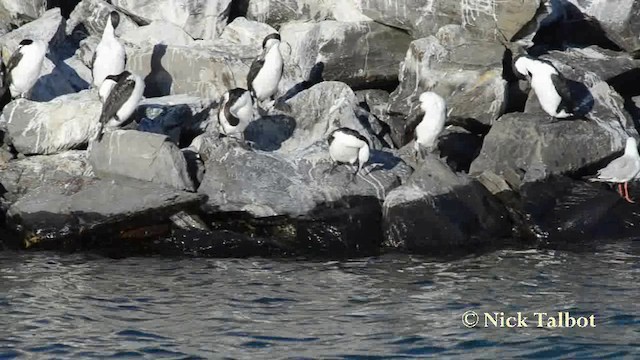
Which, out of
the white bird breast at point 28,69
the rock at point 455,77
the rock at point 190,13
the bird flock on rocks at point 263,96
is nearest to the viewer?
the bird flock on rocks at point 263,96

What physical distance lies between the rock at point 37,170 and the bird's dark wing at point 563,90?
22.0 feet

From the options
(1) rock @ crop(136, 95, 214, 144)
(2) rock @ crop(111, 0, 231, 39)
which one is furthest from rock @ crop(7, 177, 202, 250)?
(2) rock @ crop(111, 0, 231, 39)

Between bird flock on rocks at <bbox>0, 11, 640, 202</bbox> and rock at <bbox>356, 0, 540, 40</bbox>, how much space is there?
0.78 m

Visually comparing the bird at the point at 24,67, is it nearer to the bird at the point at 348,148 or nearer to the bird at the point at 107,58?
the bird at the point at 107,58

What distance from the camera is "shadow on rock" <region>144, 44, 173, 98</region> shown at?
1941 cm

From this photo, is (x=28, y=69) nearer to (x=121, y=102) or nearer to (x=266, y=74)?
(x=121, y=102)

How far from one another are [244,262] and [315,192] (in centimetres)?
151

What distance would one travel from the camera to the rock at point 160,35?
20.1 metres

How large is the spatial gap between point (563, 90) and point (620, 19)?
9.78 feet

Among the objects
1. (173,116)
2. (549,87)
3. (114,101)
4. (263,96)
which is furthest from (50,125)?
(549,87)

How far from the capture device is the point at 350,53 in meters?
19.8

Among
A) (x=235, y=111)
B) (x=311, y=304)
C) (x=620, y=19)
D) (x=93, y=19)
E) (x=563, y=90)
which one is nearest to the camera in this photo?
(x=311, y=304)

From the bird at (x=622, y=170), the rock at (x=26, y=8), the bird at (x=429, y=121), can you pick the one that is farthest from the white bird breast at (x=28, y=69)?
the bird at (x=622, y=170)

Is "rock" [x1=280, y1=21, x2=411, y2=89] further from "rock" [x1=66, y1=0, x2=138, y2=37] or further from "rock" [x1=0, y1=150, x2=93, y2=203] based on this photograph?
"rock" [x1=0, y1=150, x2=93, y2=203]
